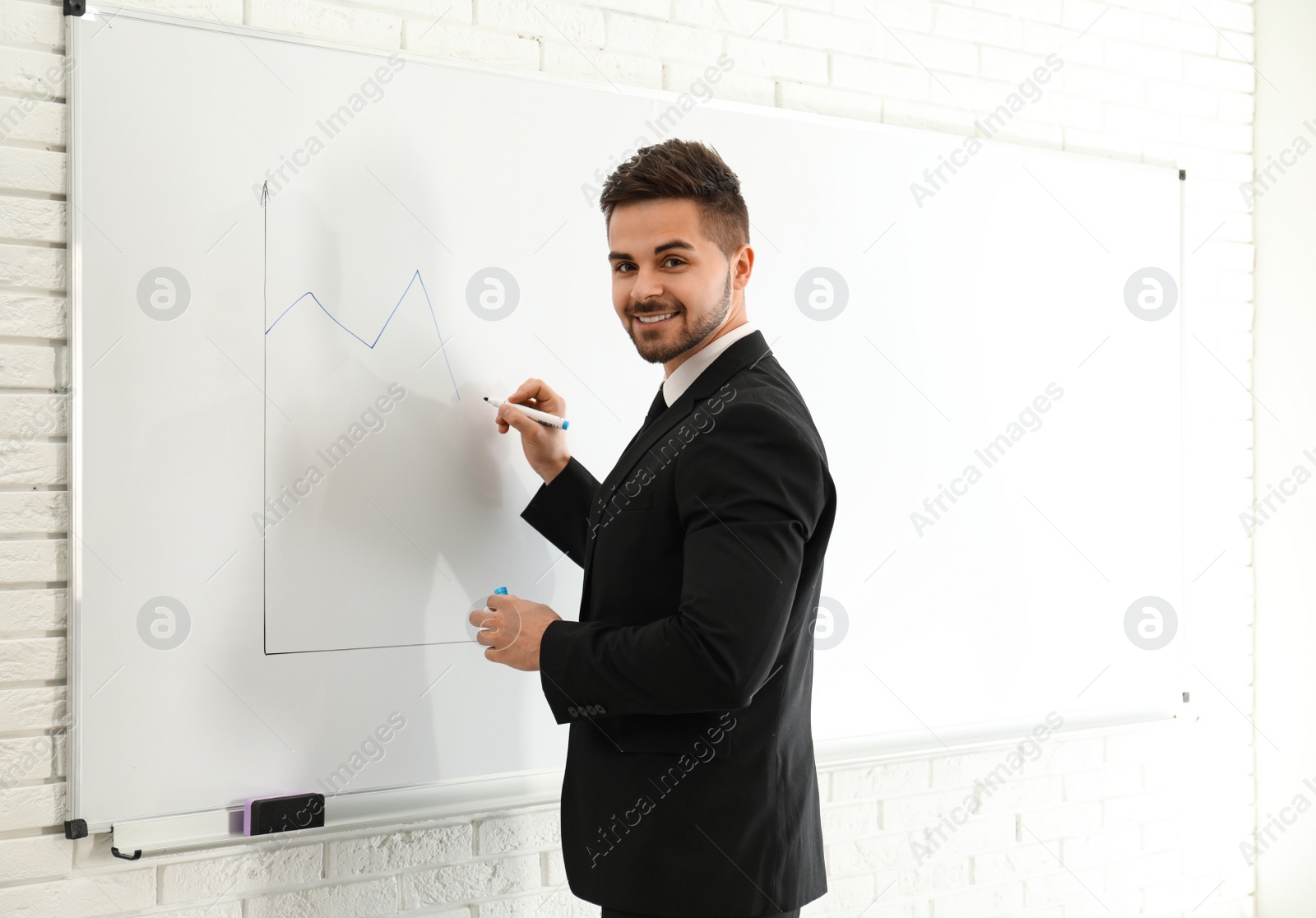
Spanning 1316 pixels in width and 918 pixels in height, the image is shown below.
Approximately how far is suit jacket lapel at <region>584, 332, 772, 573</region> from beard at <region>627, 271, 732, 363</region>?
46 mm

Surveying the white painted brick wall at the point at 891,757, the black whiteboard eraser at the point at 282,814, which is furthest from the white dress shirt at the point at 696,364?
the black whiteboard eraser at the point at 282,814

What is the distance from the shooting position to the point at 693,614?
38.1 inches

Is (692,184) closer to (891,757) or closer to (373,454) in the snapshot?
(373,454)

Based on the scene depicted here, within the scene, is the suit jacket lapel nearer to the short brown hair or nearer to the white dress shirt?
the white dress shirt

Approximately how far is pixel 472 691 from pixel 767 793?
0.50 m

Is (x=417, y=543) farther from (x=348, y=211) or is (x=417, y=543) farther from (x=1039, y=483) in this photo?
(x=1039, y=483)

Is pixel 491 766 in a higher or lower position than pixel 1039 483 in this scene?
lower

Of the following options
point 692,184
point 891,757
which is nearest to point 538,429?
point 692,184

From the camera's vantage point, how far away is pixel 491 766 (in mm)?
1422

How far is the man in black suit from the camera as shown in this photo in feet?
3.22

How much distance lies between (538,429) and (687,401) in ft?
1.06

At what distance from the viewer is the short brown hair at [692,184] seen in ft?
3.86

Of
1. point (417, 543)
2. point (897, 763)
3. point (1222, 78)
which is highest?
point (1222, 78)

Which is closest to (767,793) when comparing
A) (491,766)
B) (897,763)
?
(491,766)
